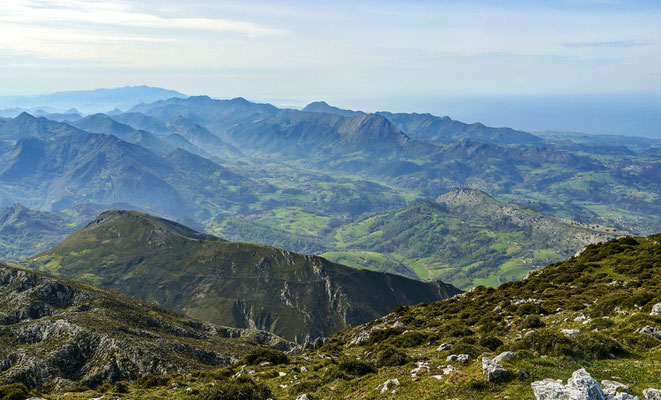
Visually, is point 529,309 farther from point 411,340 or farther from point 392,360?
point 392,360

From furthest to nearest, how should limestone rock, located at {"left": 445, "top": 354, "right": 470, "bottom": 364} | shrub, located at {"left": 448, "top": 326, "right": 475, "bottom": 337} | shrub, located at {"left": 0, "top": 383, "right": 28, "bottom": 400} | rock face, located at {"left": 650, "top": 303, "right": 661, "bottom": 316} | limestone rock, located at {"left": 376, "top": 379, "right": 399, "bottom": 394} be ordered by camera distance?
1. shrub, located at {"left": 448, "top": 326, "right": 475, "bottom": 337}
2. rock face, located at {"left": 650, "top": 303, "right": 661, "bottom": 316}
3. shrub, located at {"left": 0, "top": 383, "right": 28, "bottom": 400}
4. limestone rock, located at {"left": 445, "top": 354, "right": 470, "bottom": 364}
5. limestone rock, located at {"left": 376, "top": 379, "right": 399, "bottom": 394}

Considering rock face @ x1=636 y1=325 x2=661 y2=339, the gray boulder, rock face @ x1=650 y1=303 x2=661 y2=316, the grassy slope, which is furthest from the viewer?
rock face @ x1=650 y1=303 x2=661 y2=316

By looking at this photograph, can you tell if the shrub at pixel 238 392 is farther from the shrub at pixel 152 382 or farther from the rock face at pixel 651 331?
the rock face at pixel 651 331

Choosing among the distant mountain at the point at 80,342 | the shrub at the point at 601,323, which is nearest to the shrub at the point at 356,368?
the shrub at the point at 601,323

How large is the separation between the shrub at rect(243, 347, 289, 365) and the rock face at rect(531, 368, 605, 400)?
44309 millimetres

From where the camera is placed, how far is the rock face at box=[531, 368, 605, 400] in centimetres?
2339

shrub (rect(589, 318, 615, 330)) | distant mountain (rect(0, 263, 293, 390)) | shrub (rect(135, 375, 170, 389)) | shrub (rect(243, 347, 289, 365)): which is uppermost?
shrub (rect(589, 318, 615, 330))

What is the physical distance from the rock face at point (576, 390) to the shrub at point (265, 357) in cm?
4431

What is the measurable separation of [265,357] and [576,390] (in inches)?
1933

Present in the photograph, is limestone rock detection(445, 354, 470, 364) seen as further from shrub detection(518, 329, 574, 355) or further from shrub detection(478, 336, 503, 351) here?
shrub detection(478, 336, 503, 351)

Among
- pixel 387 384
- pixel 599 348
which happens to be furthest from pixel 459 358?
pixel 599 348

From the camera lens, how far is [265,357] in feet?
205

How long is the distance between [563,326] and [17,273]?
6872 inches

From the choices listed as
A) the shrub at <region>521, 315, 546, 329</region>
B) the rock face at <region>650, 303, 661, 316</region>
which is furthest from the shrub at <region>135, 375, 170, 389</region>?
the rock face at <region>650, 303, 661, 316</region>
